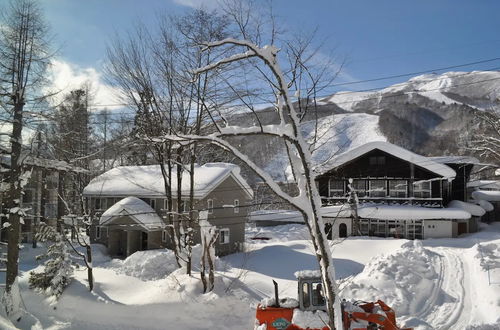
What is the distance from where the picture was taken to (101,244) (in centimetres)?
3100

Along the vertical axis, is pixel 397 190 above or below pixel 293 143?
below

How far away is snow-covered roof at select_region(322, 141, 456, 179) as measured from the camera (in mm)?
32844

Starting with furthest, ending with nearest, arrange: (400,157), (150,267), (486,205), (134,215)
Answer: (486,205)
(400,157)
(134,215)
(150,267)

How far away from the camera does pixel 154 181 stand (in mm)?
29656

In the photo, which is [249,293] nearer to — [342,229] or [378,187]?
[342,229]

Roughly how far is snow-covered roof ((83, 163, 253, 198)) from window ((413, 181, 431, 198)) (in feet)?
46.9

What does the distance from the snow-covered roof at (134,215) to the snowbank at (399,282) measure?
14574mm

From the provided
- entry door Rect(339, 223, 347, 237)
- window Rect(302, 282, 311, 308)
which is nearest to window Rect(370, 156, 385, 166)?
entry door Rect(339, 223, 347, 237)

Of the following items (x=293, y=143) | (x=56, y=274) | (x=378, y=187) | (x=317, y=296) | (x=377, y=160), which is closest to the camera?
(x=293, y=143)

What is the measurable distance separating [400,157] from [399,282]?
19605mm

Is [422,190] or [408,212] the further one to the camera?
[422,190]

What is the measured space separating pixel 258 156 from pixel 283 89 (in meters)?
70.2

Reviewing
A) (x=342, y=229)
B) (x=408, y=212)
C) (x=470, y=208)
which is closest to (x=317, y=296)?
(x=408, y=212)

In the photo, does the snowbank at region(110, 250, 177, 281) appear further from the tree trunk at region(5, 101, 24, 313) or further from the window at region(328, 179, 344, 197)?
the window at region(328, 179, 344, 197)
